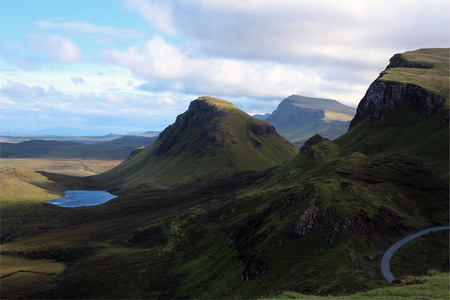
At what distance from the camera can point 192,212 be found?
563ft

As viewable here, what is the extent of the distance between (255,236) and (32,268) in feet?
339

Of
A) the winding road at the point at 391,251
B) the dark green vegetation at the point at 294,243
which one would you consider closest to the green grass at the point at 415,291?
the dark green vegetation at the point at 294,243

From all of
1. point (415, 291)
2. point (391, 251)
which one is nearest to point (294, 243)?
point (391, 251)

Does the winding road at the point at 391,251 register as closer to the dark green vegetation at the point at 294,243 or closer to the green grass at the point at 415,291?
the dark green vegetation at the point at 294,243

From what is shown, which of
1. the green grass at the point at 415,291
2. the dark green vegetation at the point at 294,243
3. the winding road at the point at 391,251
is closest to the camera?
the green grass at the point at 415,291

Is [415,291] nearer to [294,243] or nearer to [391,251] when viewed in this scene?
[391,251]

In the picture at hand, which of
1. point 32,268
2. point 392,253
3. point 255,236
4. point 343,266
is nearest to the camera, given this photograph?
point 343,266

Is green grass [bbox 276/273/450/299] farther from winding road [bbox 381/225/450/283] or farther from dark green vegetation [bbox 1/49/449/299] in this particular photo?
winding road [bbox 381/225/450/283]

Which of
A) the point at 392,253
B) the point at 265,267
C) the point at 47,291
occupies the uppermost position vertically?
the point at 392,253

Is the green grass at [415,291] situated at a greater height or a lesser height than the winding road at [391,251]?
greater

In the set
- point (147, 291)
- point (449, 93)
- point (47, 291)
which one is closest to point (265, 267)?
point (147, 291)

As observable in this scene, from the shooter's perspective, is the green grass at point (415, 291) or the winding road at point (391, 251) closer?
the green grass at point (415, 291)

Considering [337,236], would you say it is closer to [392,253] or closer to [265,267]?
[392,253]

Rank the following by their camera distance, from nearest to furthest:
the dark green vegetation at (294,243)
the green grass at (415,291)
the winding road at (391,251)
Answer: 1. the green grass at (415,291)
2. the winding road at (391,251)
3. the dark green vegetation at (294,243)
